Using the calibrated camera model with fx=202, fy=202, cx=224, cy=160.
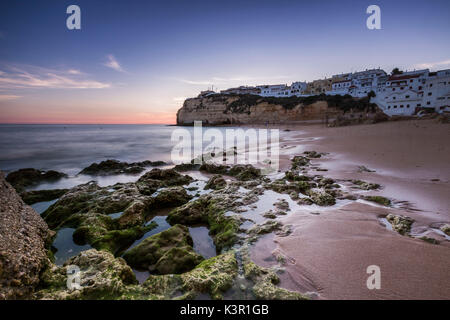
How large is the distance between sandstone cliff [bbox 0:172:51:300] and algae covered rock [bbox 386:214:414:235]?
5.33 meters

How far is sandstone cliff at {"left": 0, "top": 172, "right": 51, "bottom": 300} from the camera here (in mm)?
2262

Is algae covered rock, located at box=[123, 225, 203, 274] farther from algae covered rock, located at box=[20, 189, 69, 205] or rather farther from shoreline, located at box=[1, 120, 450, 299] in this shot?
algae covered rock, located at box=[20, 189, 69, 205]

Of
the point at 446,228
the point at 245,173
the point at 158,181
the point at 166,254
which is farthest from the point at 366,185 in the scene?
the point at 158,181

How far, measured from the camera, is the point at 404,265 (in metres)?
2.59

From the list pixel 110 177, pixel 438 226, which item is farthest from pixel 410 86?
pixel 110 177

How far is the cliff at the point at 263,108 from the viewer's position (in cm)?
4500

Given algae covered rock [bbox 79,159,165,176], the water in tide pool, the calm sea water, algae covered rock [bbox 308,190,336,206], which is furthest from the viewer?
the calm sea water

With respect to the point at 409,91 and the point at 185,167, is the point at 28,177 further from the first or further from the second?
the point at 409,91

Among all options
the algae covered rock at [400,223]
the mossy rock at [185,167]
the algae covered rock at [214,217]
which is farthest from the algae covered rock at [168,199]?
the algae covered rock at [400,223]

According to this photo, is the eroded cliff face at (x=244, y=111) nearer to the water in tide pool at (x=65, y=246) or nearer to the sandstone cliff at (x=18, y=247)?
the water in tide pool at (x=65, y=246)

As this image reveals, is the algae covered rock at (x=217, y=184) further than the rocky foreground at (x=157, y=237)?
Yes

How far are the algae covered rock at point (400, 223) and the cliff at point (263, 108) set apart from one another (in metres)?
45.9

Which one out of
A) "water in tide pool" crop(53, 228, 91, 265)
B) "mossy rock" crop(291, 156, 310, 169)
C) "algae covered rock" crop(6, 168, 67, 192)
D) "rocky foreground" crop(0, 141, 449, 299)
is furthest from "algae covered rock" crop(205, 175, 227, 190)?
"algae covered rock" crop(6, 168, 67, 192)
